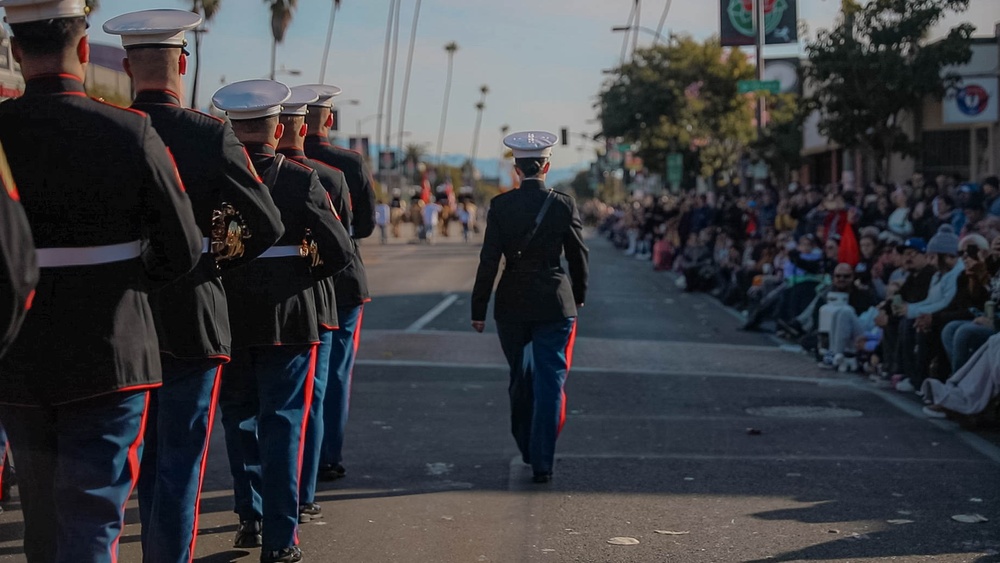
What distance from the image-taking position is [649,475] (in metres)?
7.89

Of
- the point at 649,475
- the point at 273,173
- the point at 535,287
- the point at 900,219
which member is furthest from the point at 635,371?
the point at 273,173

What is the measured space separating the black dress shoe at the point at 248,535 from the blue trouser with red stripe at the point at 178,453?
4.96 feet

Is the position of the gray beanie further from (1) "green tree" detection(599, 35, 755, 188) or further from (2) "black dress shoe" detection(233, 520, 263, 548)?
(1) "green tree" detection(599, 35, 755, 188)

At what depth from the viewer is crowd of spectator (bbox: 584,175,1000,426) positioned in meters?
10.5

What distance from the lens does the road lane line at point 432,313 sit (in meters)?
17.8

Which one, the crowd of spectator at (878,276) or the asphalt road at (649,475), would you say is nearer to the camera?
the asphalt road at (649,475)

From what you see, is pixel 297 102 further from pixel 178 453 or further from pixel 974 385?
pixel 974 385

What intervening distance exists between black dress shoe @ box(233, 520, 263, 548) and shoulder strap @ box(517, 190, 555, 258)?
7.92 ft

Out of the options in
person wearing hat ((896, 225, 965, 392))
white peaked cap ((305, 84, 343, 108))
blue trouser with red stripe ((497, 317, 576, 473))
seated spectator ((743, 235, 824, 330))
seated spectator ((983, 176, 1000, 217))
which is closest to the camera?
white peaked cap ((305, 84, 343, 108))

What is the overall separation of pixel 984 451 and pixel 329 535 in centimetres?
456

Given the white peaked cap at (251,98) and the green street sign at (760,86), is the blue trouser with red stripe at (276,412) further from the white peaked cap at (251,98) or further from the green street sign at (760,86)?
the green street sign at (760,86)

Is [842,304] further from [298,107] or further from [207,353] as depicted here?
[207,353]

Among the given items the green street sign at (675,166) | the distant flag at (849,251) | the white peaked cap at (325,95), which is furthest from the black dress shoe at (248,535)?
the green street sign at (675,166)

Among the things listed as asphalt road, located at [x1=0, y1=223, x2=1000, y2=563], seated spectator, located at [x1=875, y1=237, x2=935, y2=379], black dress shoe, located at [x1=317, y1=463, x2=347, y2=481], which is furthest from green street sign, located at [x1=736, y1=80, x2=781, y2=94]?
black dress shoe, located at [x1=317, y1=463, x2=347, y2=481]
